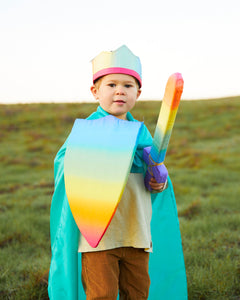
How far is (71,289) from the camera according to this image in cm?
221

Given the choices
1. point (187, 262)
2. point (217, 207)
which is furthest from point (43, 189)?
point (187, 262)

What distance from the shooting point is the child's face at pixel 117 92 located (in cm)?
208

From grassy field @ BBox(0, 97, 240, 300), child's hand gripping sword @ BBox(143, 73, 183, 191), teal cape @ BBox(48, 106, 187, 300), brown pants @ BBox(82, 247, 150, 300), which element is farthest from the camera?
grassy field @ BBox(0, 97, 240, 300)

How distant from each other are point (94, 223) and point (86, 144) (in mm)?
424

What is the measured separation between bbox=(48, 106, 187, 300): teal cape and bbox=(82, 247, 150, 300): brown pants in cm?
11

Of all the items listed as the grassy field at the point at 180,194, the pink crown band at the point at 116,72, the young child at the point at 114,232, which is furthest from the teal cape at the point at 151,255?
the grassy field at the point at 180,194

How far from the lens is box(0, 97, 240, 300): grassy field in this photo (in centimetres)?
323

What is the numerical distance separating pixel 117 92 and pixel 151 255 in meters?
1.37

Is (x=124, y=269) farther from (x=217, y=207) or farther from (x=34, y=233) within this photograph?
(x=217, y=207)

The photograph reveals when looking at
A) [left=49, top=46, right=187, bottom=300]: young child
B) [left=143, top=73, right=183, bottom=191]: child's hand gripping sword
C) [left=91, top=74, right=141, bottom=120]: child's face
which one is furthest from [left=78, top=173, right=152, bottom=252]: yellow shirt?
[left=91, top=74, right=141, bottom=120]: child's face

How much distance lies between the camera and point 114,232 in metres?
2.08

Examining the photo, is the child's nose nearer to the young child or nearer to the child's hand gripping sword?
the young child

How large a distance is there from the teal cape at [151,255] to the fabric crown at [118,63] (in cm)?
26

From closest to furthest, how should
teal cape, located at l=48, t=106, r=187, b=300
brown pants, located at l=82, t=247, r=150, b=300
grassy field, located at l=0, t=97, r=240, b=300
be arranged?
1. brown pants, located at l=82, t=247, r=150, b=300
2. teal cape, located at l=48, t=106, r=187, b=300
3. grassy field, located at l=0, t=97, r=240, b=300
